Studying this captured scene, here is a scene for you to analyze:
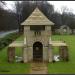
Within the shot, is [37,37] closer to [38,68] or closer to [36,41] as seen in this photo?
[36,41]

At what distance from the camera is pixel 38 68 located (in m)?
Answer: 24.4

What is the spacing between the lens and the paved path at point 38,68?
2252 cm

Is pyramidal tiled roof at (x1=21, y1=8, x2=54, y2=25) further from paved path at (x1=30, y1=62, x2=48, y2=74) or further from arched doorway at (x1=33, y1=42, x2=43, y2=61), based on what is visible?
paved path at (x1=30, y1=62, x2=48, y2=74)

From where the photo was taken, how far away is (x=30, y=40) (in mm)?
27984

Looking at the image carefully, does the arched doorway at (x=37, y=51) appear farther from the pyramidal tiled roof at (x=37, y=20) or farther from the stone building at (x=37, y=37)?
the pyramidal tiled roof at (x=37, y=20)

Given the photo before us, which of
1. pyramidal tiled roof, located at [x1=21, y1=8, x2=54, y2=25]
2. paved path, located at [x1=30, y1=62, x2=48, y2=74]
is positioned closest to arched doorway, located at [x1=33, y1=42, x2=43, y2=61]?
paved path, located at [x1=30, y1=62, x2=48, y2=74]

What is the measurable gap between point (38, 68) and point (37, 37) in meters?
4.31

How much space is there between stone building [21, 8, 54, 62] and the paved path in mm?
1482

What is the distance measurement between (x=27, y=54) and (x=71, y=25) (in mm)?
62702

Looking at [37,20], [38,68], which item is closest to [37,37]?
[37,20]

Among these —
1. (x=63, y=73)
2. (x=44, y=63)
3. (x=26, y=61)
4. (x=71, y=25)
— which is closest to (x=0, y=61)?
(x=26, y=61)

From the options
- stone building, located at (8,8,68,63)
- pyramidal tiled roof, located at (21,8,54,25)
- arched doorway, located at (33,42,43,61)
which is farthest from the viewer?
arched doorway, located at (33,42,43,61)

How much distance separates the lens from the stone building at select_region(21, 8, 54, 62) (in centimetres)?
2786

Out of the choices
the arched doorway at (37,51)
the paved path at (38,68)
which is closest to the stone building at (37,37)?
the arched doorway at (37,51)
